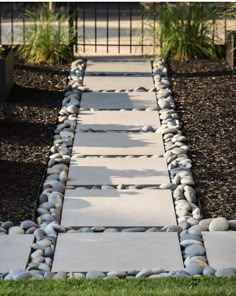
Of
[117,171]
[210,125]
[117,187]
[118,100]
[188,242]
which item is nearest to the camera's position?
[188,242]

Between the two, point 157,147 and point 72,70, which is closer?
point 157,147

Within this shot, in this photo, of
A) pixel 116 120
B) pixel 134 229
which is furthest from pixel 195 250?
pixel 116 120

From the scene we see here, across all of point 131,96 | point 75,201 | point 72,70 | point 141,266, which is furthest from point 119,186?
point 72,70

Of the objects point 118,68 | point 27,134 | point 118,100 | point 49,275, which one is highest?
point 118,68

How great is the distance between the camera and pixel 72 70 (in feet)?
37.4

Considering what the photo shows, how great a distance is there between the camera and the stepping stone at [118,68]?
37.3 feet

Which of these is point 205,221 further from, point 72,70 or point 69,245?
point 72,70

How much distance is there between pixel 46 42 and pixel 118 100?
2.21 m

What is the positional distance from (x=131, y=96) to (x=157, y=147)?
2146 millimetres

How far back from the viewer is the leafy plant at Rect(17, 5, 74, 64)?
11734 mm

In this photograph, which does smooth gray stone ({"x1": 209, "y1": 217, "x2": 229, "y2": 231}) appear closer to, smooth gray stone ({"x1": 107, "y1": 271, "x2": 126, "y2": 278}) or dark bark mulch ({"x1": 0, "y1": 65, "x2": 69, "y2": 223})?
smooth gray stone ({"x1": 107, "y1": 271, "x2": 126, "y2": 278})

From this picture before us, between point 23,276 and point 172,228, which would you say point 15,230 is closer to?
point 23,276

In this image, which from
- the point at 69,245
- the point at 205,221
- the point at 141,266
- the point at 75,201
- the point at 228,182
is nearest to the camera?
the point at 141,266

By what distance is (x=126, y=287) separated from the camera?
491 cm
